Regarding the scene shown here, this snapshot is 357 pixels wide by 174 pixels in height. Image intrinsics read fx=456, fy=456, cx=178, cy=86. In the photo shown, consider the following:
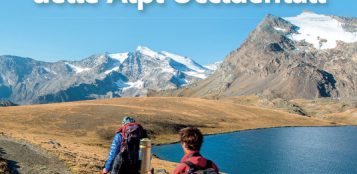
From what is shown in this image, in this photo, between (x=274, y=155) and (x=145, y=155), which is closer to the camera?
(x=145, y=155)

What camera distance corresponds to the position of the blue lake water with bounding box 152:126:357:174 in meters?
91.3

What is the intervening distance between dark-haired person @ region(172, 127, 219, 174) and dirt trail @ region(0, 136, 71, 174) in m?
22.2

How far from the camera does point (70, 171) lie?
3344 centimetres

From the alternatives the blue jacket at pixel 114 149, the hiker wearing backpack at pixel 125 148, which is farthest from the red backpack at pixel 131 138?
the blue jacket at pixel 114 149

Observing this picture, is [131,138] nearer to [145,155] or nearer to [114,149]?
[114,149]

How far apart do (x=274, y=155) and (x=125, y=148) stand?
Answer: 10186 centimetres

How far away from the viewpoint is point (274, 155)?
11362cm

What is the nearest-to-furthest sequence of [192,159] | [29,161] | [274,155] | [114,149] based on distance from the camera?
[192,159] → [114,149] → [29,161] → [274,155]

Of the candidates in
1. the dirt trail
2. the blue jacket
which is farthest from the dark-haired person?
the dirt trail

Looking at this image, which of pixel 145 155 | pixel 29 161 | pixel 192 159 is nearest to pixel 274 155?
pixel 29 161

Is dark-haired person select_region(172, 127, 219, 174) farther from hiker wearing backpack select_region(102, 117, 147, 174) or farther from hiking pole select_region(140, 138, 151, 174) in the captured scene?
hiker wearing backpack select_region(102, 117, 147, 174)

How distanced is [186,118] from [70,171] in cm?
15762

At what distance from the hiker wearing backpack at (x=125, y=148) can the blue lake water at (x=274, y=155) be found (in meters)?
71.4

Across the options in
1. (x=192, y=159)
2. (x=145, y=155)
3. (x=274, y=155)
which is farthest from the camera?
(x=274, y=155)
